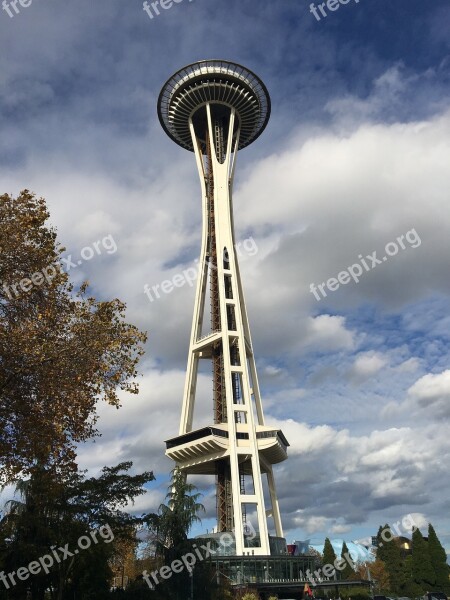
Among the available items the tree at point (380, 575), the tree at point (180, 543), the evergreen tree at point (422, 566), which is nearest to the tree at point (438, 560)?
the evergreen tree at point (422, 566)

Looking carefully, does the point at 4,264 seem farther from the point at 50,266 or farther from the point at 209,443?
the point at 209,443

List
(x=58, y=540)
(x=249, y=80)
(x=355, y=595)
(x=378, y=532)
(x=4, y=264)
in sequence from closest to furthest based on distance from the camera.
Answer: (x=4, y=264)
(x=58, y=540)
(x=355, y=595)
(x=249, y=80)
(x=378, y=532)

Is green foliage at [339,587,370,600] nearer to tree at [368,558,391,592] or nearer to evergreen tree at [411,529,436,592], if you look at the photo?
evergreen tree at [411,529,436,592]

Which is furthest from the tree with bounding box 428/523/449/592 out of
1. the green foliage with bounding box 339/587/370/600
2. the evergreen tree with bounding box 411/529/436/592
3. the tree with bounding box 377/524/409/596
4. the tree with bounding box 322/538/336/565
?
the green foliage with bounding box 339/587/370/600

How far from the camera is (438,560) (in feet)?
265

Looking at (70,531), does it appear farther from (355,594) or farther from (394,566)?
(394,566)

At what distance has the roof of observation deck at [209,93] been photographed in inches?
3061

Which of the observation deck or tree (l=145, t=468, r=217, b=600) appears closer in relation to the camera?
tree (l=145, t=468, r=217, b=600)

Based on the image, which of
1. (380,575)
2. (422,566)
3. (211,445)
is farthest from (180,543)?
(380,575)

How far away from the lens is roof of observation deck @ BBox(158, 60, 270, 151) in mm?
77750

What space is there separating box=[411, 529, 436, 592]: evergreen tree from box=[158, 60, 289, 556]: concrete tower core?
27.3m


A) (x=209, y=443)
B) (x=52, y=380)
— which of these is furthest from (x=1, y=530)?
(x=209, y=443)

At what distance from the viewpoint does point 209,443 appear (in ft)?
206

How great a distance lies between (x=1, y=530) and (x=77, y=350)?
15195 millimetres
